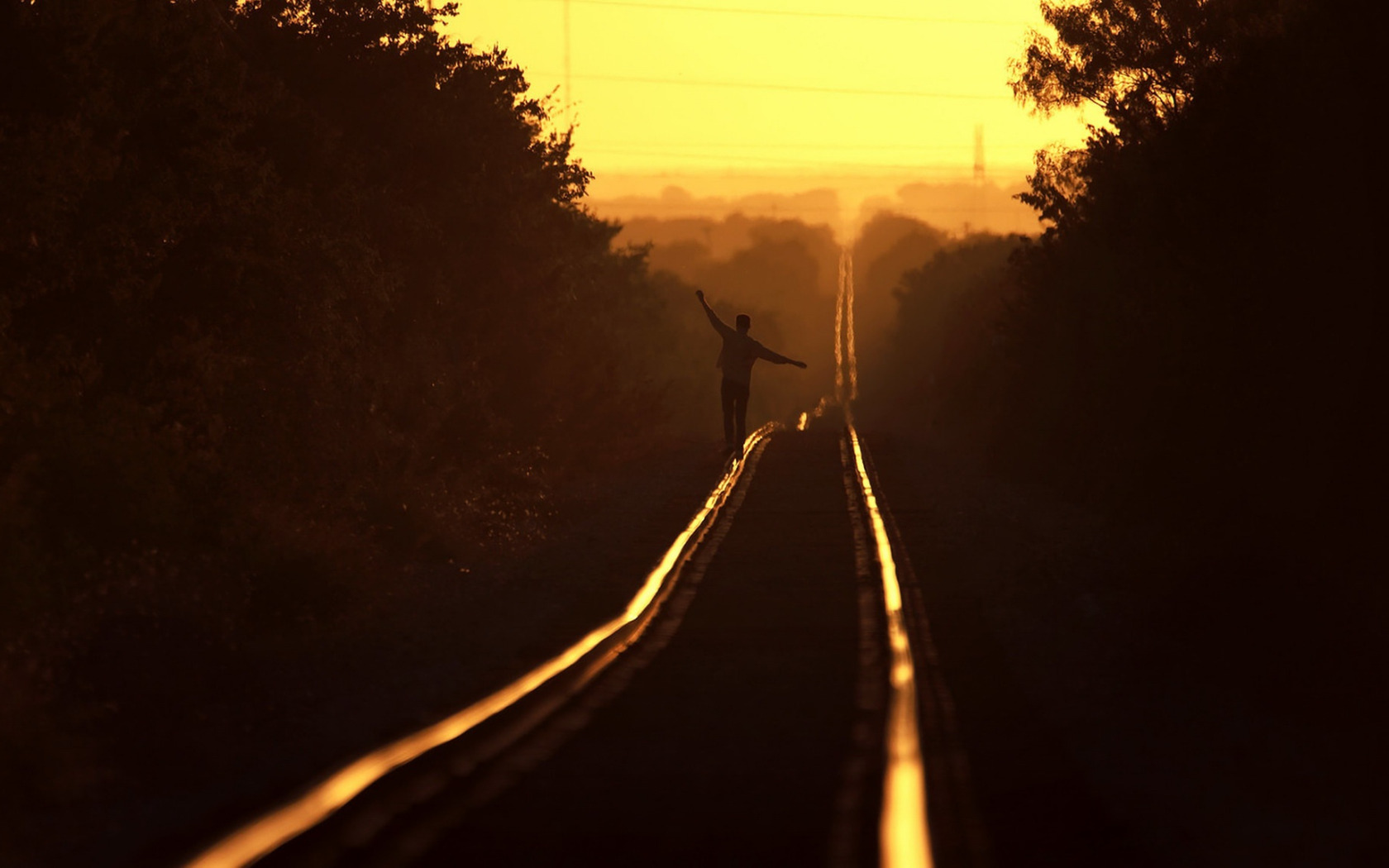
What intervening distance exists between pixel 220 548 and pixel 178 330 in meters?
2.90

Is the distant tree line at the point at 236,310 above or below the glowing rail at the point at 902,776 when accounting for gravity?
above

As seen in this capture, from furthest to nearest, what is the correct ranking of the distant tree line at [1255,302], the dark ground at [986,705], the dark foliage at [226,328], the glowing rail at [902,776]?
the distant tree line at [1255,302]
the dark foliage at [226,328]
the dark ground at [986,705]
the glowing rail at [902,776]

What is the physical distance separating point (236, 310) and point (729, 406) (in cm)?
1354

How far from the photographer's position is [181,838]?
6438mm

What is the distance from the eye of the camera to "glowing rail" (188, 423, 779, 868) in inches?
242

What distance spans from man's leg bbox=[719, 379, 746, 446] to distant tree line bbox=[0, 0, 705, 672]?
3665mm

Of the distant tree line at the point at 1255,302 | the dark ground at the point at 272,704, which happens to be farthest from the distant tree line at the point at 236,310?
the distant tree line at the point at 1255,302

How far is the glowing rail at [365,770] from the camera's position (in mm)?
6148

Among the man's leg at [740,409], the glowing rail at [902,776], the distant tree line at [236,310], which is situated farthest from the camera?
the man's leg at [740,409]

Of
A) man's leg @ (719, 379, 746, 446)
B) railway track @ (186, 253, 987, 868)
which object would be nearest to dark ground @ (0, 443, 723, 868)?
railway track @ (186, 253, 987, 868)

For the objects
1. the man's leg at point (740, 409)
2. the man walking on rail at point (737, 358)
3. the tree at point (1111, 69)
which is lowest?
the man's leg at point (740, 409)

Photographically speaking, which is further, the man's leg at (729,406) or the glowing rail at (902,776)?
the man's leg at (729,406)

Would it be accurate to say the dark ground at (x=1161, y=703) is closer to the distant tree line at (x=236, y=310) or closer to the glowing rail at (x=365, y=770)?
the glowing rail at (x=365, y=770)

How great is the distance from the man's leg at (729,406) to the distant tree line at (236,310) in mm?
3665
